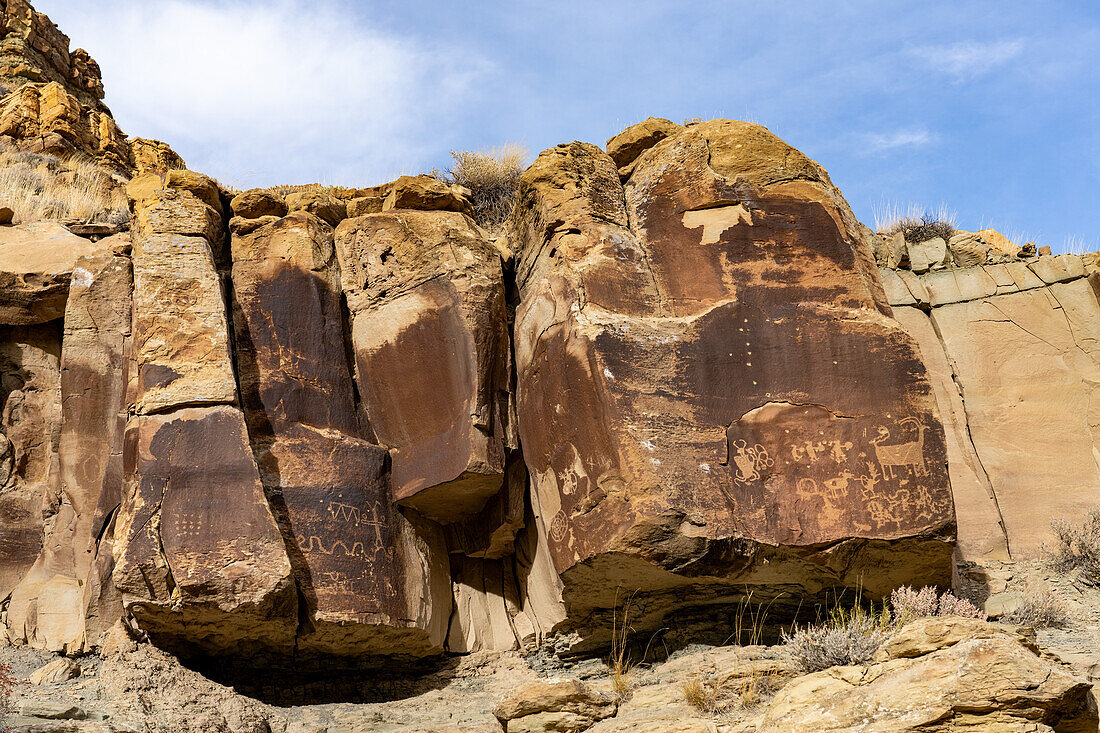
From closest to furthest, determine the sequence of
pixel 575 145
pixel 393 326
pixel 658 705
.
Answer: pixel 658 705 < pixel 393 326 < pixel 575 145

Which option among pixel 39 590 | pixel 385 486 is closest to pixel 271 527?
pixel 385 486

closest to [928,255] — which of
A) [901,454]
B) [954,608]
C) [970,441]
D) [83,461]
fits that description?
[970,441]

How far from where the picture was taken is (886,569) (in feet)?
21.5

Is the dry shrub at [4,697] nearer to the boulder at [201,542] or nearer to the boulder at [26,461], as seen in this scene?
the boulder at [201,542]

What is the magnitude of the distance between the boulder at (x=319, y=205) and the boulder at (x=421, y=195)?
0.43 metres

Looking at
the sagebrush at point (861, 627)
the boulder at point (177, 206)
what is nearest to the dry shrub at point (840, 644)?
the sagebrush at point (861, 627)

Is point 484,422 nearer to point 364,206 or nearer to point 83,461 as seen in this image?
point 364,206

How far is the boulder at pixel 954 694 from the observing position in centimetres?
443

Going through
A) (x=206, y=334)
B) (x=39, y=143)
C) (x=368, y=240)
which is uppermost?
(x=39, y=143)

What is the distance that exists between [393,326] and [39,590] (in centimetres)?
323

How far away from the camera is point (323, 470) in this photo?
7.11m

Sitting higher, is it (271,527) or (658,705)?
(271,527)

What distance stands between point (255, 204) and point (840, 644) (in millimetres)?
5888

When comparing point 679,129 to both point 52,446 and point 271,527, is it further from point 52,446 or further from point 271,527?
point 52,446
